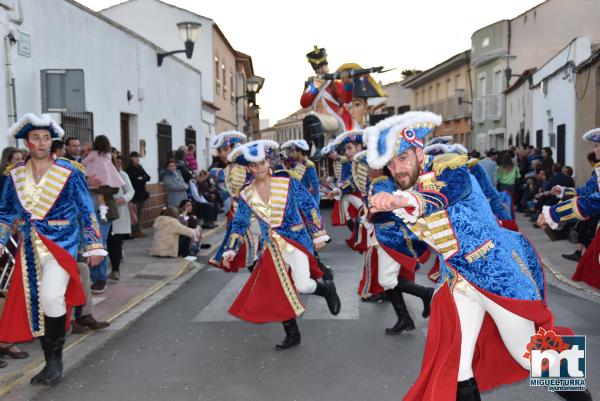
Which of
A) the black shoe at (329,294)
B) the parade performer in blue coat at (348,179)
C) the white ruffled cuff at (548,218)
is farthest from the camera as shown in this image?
the parade performer in blue coat at (348,179)

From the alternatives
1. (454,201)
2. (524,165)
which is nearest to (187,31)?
(524,165)

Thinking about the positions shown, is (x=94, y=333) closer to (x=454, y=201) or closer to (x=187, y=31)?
(x=454, y=201)

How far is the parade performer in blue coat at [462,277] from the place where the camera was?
3.39 meters

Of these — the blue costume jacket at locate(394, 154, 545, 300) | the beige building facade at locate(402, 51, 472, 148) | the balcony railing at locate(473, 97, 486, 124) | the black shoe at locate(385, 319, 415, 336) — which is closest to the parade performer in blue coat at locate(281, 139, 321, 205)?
the black shoe at locate(385, 319, 415, 336)

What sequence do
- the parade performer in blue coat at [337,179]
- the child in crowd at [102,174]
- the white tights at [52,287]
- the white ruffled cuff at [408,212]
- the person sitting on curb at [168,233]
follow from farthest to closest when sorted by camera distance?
the person sitting on curb at [168,233] → the parade performer in blue coat at [337,179] → the child in crowd at [102,174] → the white tights at [52,287] → the white ruffled cuff at [408,212]

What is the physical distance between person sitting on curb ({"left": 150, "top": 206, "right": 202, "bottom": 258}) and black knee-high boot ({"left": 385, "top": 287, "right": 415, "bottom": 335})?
5251mm

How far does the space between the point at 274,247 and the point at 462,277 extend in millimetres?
2706

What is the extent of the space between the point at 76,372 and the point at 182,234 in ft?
18.6

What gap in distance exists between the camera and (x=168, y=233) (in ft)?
35.8

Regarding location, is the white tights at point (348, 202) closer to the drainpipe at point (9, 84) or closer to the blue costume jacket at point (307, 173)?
the blue costume jacket at point (307, 173)

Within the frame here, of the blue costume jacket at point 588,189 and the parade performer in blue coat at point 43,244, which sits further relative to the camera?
the blue costume jacket at point 588,189

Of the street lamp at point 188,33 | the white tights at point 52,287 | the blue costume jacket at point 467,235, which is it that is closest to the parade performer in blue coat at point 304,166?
the street lamp at point 188,33

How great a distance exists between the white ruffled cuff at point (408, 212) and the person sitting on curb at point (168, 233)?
7.91m

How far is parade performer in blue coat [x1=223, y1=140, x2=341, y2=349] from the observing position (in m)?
5.94
